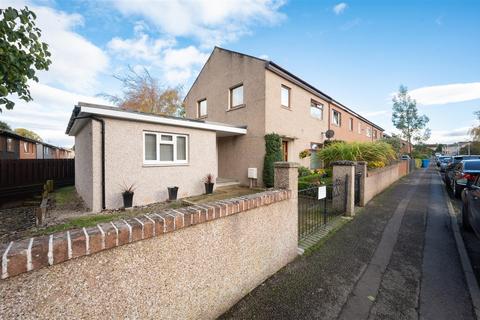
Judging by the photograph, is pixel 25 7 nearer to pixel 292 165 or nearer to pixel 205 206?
pixel 205 206

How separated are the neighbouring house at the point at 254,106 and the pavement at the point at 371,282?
6969 millimetres

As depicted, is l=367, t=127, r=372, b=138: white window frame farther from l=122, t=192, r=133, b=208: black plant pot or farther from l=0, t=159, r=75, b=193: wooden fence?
l=0, t=159, r=75, b=193: wooden fence

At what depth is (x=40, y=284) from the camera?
1212mm

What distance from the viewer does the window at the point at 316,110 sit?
14727mm

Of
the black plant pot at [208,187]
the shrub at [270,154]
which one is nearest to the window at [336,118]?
the shrub at [270,154]

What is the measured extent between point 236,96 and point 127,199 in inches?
340

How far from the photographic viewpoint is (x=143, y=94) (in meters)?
24.0

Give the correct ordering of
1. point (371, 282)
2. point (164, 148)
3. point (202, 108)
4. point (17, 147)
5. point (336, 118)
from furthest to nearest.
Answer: point (17, 147), point (336, 118), point (202, 108), point (164, 148), point (371, 282)

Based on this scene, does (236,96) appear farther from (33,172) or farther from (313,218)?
(33,172)

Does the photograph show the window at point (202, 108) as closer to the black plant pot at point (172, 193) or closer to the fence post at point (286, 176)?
the black plant pot at point (172, 193)

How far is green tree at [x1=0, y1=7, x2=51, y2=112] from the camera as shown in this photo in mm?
3639

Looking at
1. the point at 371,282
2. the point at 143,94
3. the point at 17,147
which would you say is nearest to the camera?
the point at 371,282

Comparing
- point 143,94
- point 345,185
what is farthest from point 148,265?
point 143,94

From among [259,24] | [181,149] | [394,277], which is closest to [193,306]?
[394,277]
